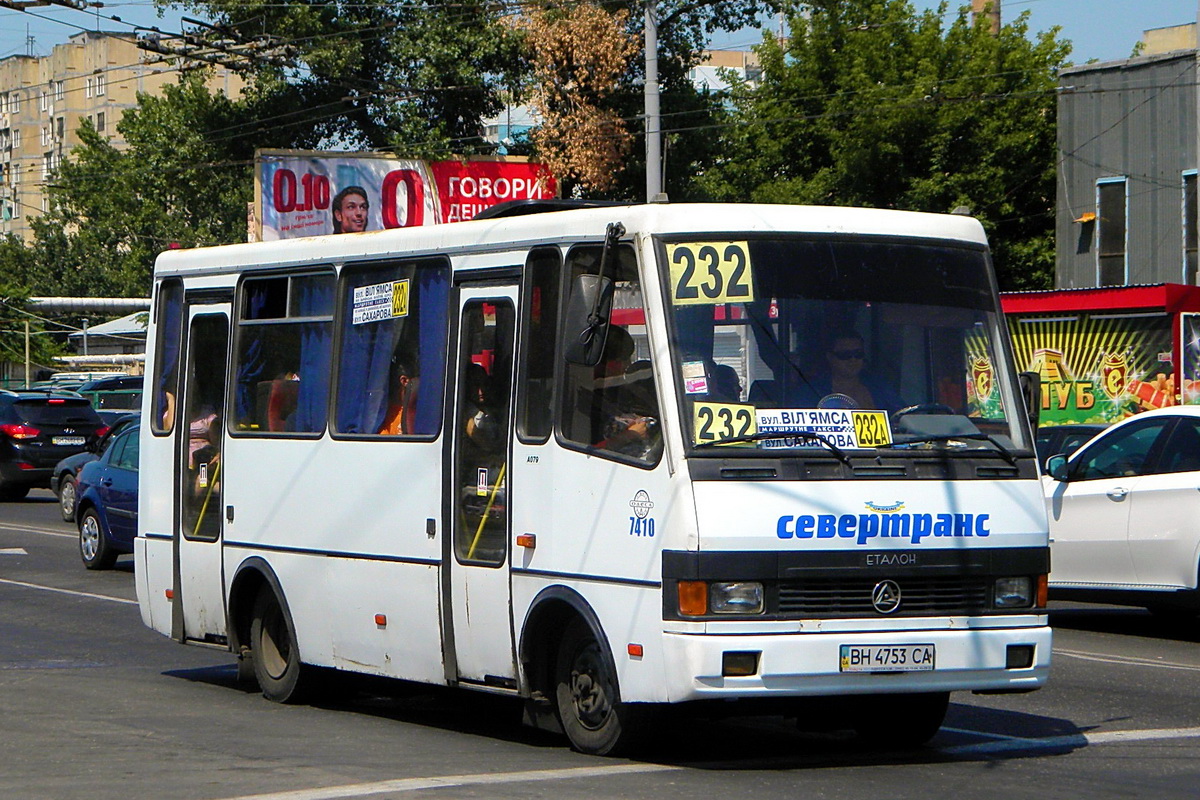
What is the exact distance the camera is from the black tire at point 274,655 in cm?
A: 1031

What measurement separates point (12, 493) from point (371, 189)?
11.3 metres

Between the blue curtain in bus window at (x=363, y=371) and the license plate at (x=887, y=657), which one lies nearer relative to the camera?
the license plate at (x=887, y=657)

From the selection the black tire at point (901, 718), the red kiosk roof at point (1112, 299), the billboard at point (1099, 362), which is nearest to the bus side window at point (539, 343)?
the black tire at point (901, 718)

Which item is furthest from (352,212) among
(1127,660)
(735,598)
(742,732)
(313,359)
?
(735,598)

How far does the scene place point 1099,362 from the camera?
27.4m

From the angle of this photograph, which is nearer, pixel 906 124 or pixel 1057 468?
pixel 1057 468

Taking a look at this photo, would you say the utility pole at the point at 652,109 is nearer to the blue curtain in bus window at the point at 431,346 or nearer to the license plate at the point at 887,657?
the blue curtain in bus window at the point at 431,346

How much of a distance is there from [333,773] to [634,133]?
31976 millimetres

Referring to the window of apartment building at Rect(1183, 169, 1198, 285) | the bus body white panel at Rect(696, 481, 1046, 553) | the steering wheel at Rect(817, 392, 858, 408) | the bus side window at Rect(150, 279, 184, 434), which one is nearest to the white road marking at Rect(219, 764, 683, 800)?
the bus body white panel at Rect(696, 481, 1046, 553)

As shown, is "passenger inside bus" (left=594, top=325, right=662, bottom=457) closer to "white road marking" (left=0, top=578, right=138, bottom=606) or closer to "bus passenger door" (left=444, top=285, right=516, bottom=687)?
"bus passenger door" (left=444, top=285, right=516, bottom=687)

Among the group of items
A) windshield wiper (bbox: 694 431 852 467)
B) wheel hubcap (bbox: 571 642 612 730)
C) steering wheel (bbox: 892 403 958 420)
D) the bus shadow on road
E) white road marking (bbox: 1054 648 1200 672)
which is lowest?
the bus shadow on road

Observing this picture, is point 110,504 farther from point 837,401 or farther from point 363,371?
point 837,401

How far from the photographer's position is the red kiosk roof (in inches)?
1024

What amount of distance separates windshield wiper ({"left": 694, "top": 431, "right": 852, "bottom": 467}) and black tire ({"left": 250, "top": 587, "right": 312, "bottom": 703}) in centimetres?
361
